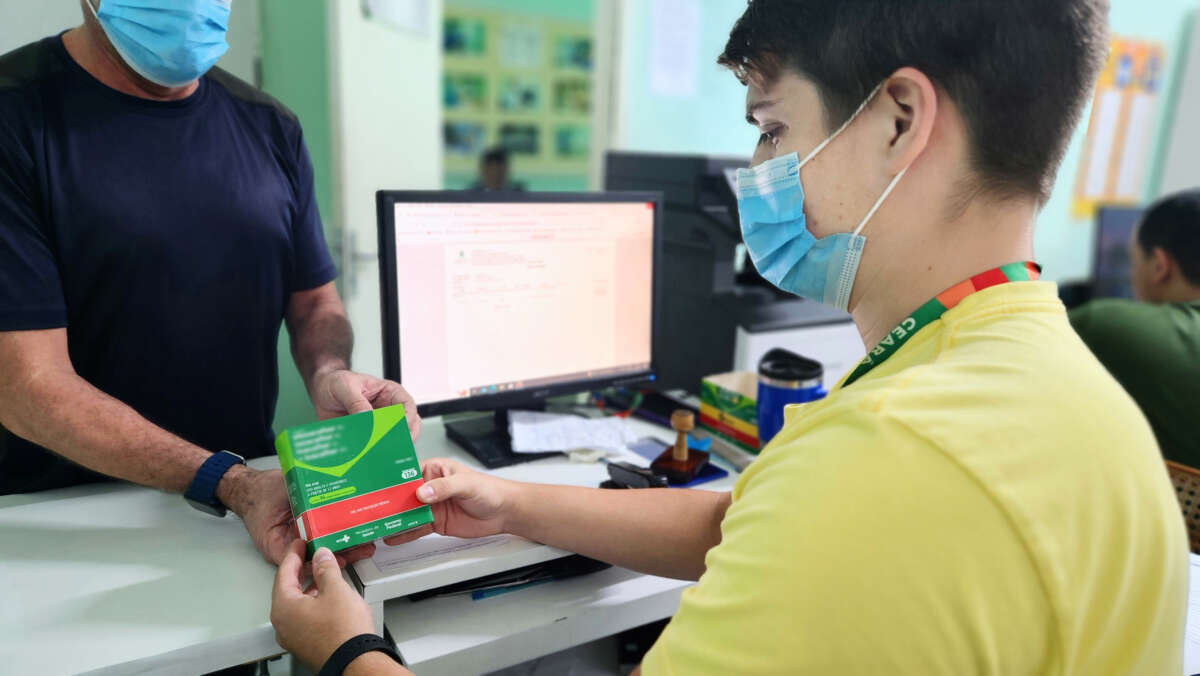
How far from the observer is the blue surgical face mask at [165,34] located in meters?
1.03

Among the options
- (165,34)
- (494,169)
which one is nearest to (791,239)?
(165,34)

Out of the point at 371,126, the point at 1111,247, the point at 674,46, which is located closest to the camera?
the point at 371,126

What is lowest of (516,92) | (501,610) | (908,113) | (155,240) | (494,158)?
(501,610)

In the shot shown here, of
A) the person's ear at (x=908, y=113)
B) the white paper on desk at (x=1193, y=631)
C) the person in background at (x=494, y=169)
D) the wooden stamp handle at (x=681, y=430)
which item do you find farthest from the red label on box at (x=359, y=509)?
the person in background at (x=494, y=169)

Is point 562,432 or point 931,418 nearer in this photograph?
point 931,418

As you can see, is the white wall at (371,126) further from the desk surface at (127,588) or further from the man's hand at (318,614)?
the man's hand at (318,614)

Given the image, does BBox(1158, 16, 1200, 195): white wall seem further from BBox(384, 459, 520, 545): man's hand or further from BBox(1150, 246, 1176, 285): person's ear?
BBox(384, 459, 520, 545): man's hand

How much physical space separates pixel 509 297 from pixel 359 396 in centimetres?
33

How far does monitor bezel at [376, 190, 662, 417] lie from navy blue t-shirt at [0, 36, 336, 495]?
0.26 metres

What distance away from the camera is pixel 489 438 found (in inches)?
51.1

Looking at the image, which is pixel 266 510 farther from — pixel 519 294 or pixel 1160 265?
pixel 1160 265

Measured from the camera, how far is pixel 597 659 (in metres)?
1.14

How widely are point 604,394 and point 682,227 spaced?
473 millimetres

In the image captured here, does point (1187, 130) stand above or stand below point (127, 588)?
above
